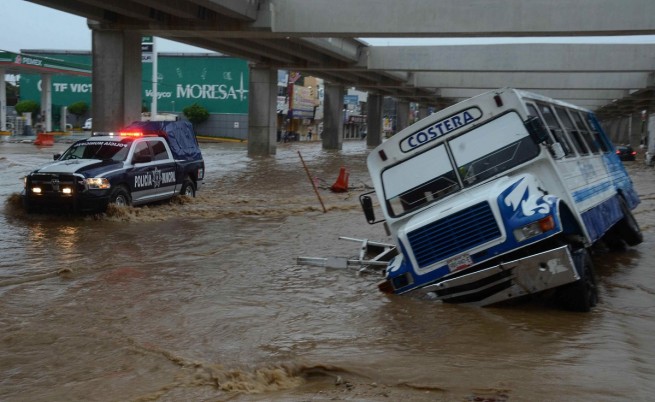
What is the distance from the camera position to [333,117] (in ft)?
197

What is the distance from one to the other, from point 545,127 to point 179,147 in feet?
35.9

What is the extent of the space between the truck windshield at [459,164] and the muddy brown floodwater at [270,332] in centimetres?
123

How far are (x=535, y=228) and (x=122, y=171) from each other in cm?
1018

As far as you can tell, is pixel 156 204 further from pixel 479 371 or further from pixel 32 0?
pixel 479 371

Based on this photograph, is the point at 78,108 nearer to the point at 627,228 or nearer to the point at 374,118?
the point at 374,118

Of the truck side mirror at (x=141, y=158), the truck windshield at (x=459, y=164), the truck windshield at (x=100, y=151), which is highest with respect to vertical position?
the truck windshield at (x=459, y=164)

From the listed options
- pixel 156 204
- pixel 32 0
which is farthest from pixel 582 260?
pixel 32 0

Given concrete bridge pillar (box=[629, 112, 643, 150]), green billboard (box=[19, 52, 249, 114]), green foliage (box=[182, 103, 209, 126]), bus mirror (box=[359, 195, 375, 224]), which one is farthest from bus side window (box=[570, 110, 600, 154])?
concrete bridge pillar (box=[629, 112, 643, 150])

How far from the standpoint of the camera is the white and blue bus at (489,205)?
740cm

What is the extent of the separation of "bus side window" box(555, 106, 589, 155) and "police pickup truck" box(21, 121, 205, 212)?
889 cm

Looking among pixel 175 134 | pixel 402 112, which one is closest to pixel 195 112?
pixel 402 112

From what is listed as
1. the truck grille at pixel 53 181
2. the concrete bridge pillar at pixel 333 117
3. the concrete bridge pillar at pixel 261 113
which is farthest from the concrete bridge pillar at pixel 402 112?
the truck grille at pixel 53 181

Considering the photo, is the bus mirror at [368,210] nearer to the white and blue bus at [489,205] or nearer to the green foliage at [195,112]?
the white and blue bus at [489,205]

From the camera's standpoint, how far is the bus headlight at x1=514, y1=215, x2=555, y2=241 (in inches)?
283
